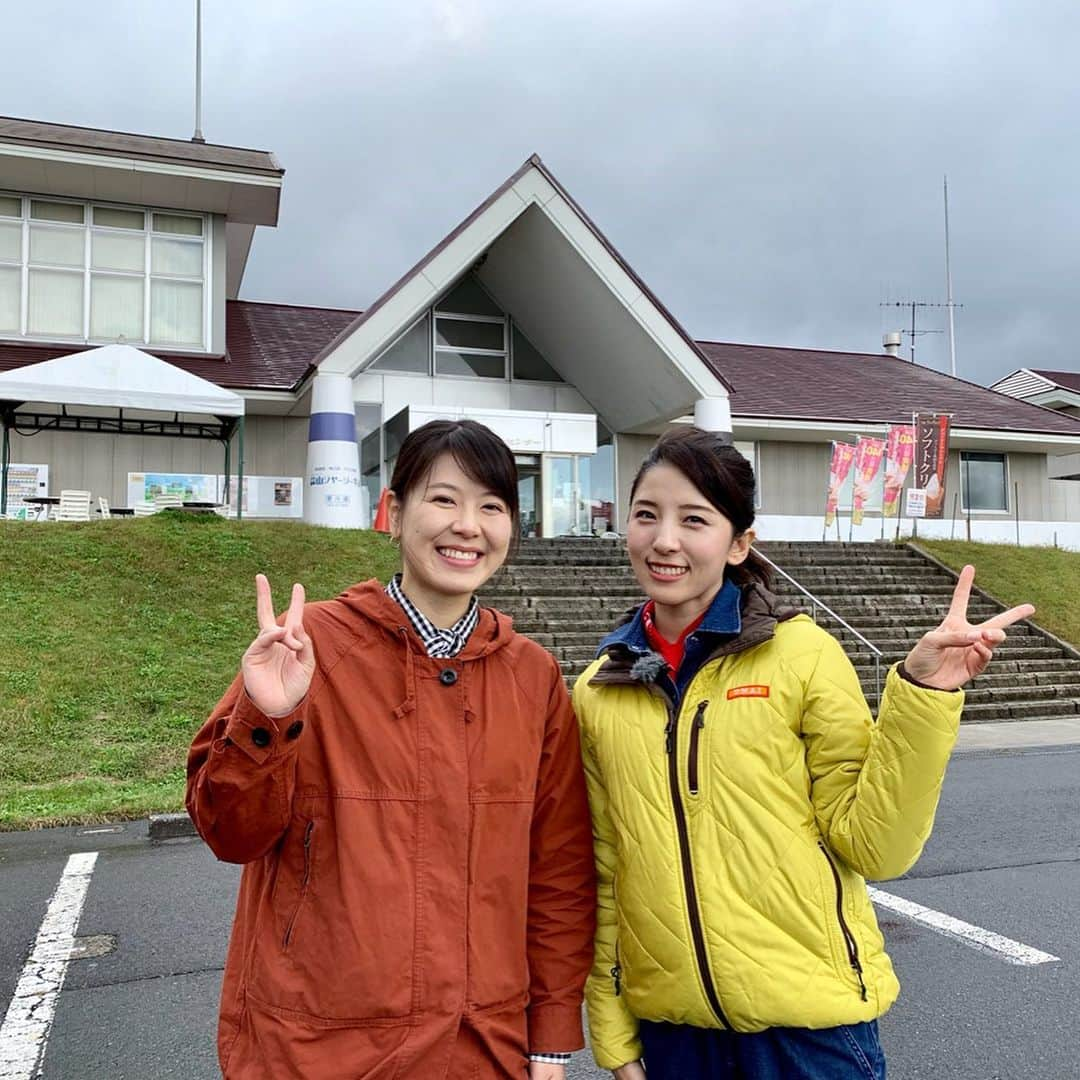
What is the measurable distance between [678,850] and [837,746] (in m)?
0.37

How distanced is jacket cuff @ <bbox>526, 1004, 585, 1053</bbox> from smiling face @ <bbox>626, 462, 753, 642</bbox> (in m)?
0.83

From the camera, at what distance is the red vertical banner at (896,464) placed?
18984 mm

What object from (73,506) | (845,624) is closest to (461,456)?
(845,624)

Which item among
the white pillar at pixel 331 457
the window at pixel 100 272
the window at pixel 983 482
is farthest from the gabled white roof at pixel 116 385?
the window at pixel 983 482

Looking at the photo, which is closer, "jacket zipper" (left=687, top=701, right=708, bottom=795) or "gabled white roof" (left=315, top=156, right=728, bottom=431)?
"jacket zipper" (left=687, top=701, right=708, bottom=795)

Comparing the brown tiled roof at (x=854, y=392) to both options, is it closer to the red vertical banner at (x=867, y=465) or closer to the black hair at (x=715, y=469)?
the red vertical banner at (x=867, y=465)

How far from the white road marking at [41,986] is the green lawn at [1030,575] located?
48.6ft

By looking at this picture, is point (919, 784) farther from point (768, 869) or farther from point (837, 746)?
point (768, 869)

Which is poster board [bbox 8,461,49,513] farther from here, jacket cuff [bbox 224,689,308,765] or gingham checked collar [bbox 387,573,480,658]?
jacket cuff [bbox 224,689,308,765]

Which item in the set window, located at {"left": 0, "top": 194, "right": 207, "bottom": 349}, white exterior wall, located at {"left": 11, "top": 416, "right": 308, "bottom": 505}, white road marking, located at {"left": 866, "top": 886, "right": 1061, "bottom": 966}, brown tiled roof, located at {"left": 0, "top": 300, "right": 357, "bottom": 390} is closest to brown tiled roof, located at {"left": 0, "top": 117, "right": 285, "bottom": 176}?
window, located at {"left": 0, "top": 194, "right": 207, "bottom": 349}

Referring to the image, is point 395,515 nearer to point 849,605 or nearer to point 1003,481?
point 849,605

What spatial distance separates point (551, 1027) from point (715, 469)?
3.79 ft

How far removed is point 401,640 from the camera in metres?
1.84

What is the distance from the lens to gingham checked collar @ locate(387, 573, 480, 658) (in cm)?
189
